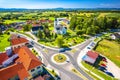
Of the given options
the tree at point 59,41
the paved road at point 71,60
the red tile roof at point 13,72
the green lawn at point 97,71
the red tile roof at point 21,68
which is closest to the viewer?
the red tile roof at point 13,72

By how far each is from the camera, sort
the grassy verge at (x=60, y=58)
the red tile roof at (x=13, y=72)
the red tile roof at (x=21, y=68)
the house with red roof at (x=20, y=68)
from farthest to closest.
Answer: the grassy verge at (x=60, y=58)
the house with red roof at (x=20, y=68)
the red tile roof at (x=21, y=68)
the red tile roof at (x=13, y=72)

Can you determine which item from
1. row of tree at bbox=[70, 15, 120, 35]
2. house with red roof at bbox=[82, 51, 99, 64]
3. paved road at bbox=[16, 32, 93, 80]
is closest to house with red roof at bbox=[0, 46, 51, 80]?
paved road at bbox=[16, 32, 93, 80]

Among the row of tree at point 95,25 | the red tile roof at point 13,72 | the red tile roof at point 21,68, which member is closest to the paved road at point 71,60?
the red tile roof at point 21,68

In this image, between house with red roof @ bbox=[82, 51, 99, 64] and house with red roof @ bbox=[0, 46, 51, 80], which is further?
house with red roof @ bbox=[82, 51, 99, 64]

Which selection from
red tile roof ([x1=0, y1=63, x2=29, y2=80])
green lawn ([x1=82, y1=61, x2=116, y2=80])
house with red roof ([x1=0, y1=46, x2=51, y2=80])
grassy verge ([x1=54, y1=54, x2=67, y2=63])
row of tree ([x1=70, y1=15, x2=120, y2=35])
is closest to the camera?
red tile roof ([x1=0, y1=63, x2=29, y2=80])

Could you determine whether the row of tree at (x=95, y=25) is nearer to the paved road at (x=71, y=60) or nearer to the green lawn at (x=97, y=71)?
the paved road at (x=71, y=60)

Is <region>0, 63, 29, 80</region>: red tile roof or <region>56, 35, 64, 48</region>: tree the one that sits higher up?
<region>56, 35, 64, 48</region>: tree

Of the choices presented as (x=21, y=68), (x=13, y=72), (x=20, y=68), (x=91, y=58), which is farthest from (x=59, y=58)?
(x=13, y=72)

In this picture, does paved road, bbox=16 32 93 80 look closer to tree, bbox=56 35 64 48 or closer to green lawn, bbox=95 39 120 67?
tree, bbox=56 35 64 48
